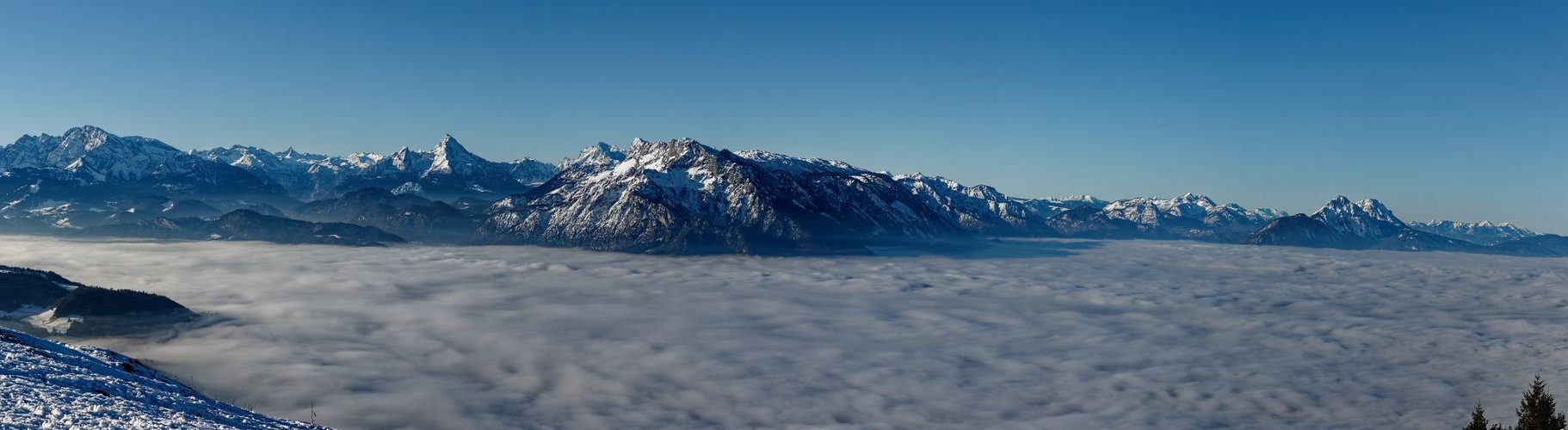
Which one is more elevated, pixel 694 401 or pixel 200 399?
pixel 200 399

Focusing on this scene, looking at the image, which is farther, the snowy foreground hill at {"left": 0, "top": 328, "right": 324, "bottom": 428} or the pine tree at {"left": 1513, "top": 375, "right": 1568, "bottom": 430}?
the pine tree at {"left": 1513, "top": 375, "right": 1568, "bottom": 430}

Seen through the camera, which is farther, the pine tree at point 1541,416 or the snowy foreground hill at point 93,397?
the pine tree at point 1541,416

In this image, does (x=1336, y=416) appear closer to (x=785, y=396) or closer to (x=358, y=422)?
(x=785, y=396)

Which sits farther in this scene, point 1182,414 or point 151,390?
point 1182,414

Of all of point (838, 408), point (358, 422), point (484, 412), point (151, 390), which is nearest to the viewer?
point (151, 390)

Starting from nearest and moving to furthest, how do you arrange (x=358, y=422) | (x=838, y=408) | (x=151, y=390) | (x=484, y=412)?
1. (x=151, y=390)
2. (x=358, y=422)
3. (x=484, y=412)
4. (x=838, y=408)

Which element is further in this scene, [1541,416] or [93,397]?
[1541,416]

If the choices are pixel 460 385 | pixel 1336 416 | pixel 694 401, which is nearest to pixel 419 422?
pixel 460 385

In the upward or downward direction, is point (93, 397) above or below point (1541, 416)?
above
